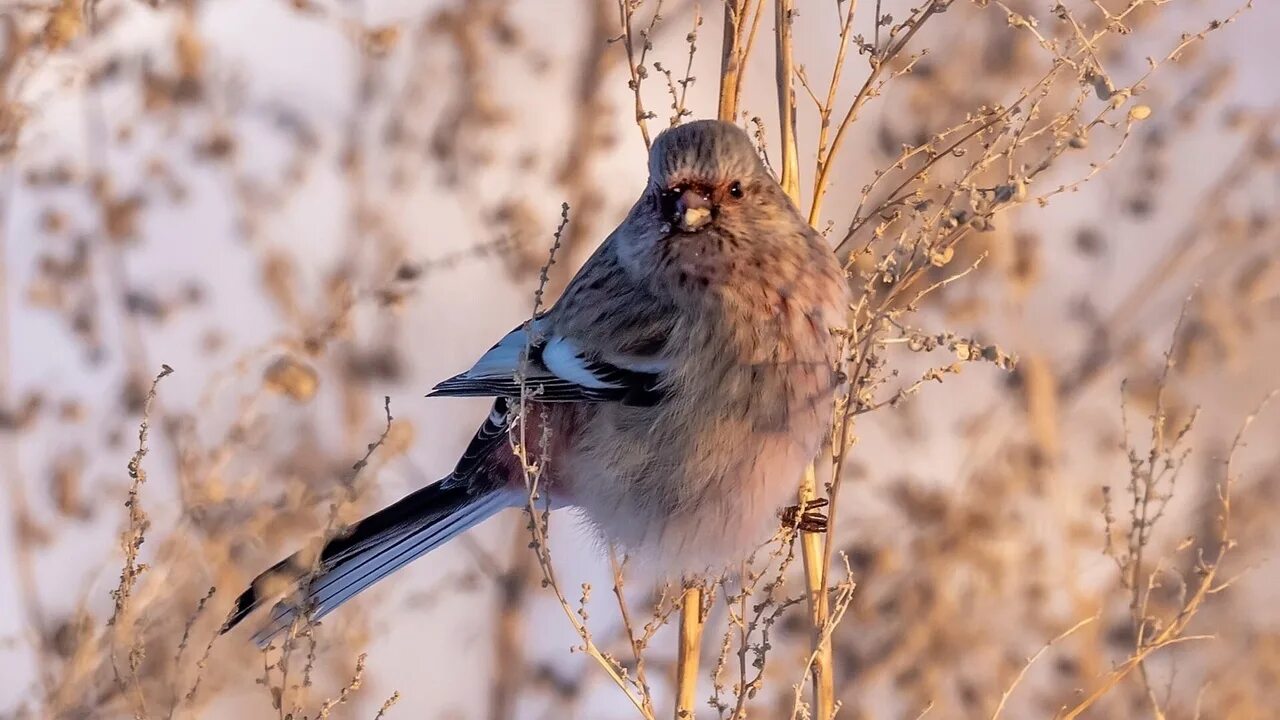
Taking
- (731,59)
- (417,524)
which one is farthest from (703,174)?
(417,524)

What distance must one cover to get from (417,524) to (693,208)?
0.91 m

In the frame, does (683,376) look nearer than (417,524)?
Yes

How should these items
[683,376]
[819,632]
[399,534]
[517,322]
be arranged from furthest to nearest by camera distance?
[517,322], [399,534], [683,376], [819,632]

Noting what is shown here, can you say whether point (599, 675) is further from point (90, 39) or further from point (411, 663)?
point (90, 39)

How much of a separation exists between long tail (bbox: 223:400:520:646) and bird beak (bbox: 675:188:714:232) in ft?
1.90

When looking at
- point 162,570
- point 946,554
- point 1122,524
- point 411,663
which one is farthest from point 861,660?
point 162,570

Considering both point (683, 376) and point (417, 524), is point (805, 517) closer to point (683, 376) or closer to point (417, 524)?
point (683, 376)

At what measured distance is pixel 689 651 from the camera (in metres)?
2.07

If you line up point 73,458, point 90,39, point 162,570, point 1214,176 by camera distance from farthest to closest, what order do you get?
1. point 1214,176
2. point 73,458
3. point 90,39
4. point 162,570

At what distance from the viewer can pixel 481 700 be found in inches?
180

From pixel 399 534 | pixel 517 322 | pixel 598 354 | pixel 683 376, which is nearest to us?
pixel 683 376

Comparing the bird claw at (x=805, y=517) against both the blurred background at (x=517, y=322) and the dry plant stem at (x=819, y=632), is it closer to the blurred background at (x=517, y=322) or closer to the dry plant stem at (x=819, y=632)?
the dry plant stem at (x=819, y=632)

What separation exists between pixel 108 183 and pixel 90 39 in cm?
65

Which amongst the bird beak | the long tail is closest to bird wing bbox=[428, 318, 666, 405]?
the long tail
